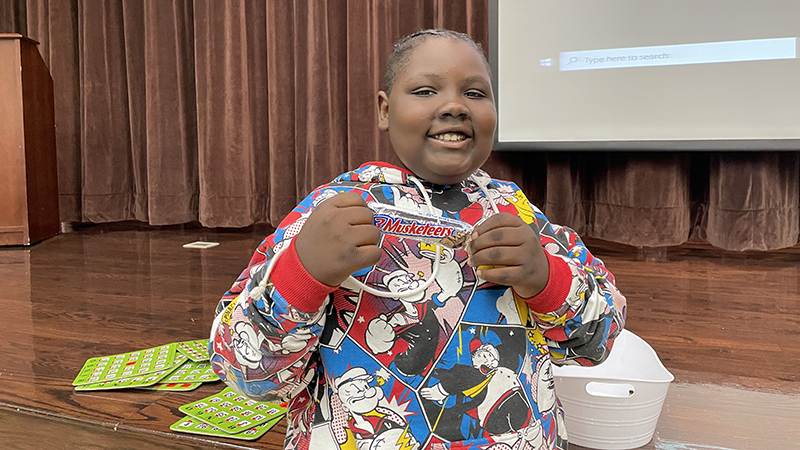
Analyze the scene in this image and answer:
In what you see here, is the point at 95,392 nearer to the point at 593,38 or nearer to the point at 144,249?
the point at 144,249

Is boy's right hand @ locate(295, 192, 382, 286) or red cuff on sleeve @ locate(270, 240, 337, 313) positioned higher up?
boy's right hand @ locate(295, 192, 382, 286)

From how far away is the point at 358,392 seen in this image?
0.68 metres

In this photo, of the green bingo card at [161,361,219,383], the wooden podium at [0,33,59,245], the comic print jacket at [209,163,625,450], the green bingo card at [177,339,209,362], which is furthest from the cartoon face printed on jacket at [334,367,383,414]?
the wooden podium at [0,33,59,245]

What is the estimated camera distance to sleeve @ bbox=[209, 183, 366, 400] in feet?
2.04

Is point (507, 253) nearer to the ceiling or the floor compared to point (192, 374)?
nearer to the ceiling

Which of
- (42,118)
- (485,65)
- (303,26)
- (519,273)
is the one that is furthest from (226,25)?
(519,273)

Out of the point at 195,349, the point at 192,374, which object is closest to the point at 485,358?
the point at 192,374

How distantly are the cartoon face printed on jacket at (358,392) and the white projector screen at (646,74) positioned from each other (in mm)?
1716

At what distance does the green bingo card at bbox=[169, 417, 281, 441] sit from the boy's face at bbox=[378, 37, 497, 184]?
544mm

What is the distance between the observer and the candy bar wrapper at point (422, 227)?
0.65 m

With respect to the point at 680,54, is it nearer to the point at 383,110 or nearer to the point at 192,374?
the point at 383,110

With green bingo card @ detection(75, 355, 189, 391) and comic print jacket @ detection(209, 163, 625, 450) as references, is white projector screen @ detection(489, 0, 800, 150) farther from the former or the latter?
comic print jacket @ detection(209, 163, 625, 450)

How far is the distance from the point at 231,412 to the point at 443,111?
0.69m

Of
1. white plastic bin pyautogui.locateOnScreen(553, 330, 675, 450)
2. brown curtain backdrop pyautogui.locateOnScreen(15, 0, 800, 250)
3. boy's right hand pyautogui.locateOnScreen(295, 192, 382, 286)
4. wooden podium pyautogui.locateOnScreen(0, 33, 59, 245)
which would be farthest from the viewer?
wooden podium pyautogui.locateOnScreen(0, 33, 59, 245)
